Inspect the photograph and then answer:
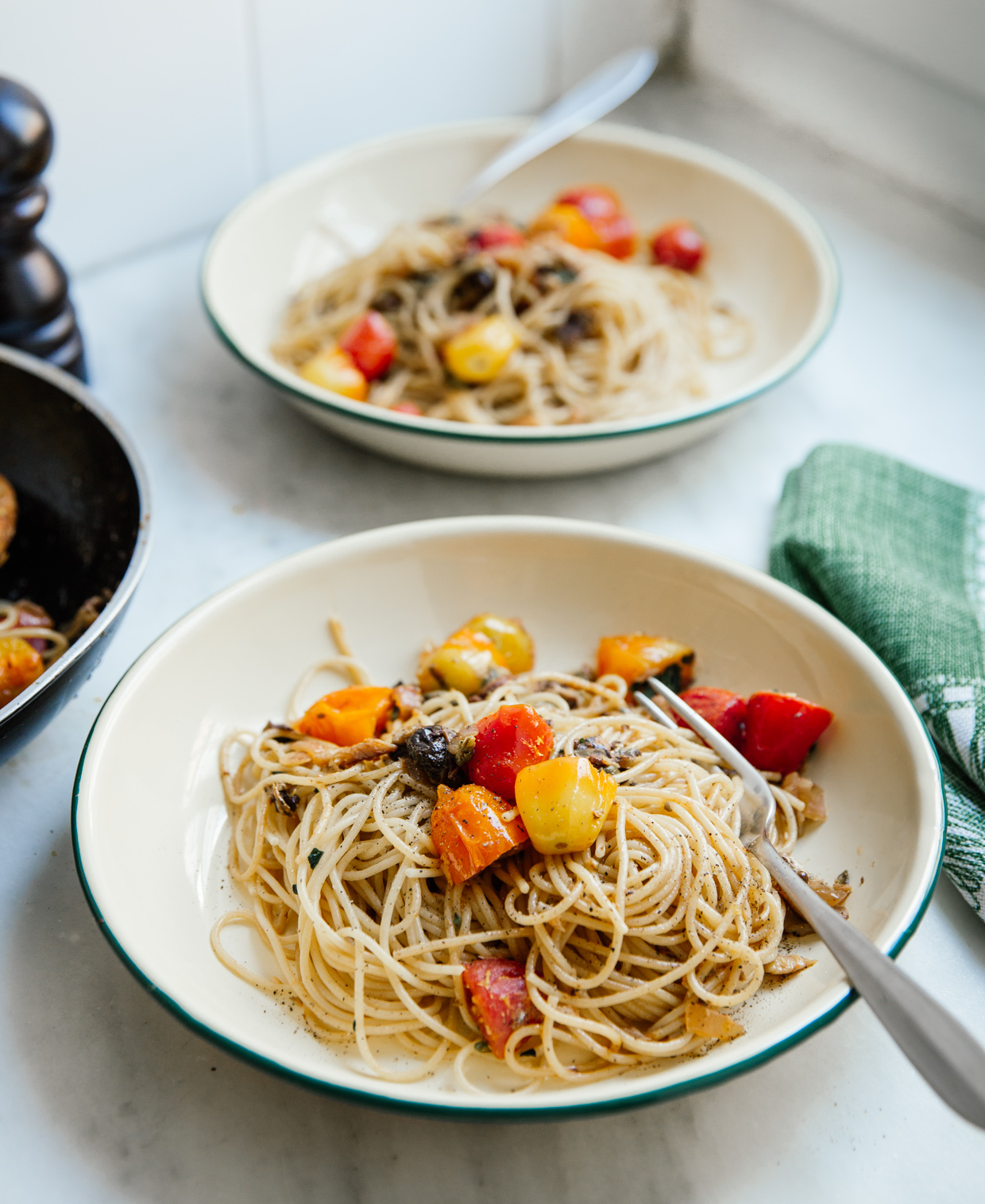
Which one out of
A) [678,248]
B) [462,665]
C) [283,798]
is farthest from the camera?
[678,248]

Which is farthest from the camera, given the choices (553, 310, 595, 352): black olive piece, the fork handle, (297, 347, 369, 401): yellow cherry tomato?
(553, 310, 595, 352): black olive piece

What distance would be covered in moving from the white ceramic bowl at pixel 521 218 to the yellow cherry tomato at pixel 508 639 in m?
0.41

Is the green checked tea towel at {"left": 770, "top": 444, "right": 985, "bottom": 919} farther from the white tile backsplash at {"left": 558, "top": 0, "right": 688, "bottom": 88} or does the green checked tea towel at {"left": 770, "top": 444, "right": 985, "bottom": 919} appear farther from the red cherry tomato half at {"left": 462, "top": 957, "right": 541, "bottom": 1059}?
the white tile backsplash at {"left": 558, "top": 0, "right": 688, "bottom": 88}

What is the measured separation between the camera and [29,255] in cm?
211

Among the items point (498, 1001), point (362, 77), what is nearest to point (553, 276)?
point (362, 77)

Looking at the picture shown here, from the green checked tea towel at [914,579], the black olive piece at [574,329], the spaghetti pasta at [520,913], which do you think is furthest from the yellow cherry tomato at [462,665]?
the black olive piece at [574,329]

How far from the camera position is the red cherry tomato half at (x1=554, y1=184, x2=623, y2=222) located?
Answer: 2.75m

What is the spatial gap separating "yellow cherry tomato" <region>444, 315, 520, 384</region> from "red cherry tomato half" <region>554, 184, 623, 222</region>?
595 mm

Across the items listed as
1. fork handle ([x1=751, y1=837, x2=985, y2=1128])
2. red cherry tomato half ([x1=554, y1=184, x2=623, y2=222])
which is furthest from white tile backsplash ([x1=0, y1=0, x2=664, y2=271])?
fork handle ([x1=751, y1=837, x2=985, y2=1128])

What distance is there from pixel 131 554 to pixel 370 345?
81 centimetres

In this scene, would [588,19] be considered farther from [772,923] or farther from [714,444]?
[772,923]

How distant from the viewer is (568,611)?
177cm

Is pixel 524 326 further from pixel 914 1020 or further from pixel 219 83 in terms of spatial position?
pixel 914 1020

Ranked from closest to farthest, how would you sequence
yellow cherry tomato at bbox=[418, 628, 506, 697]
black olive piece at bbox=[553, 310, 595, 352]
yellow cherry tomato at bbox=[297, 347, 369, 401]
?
yellow cherry tomato at bbox=[418, 628, 506, 697] < yellow cherry tomato at bbox=[297, 347, 369, 401] < black olive piece at bbox=[553, 310, 595, 352]
